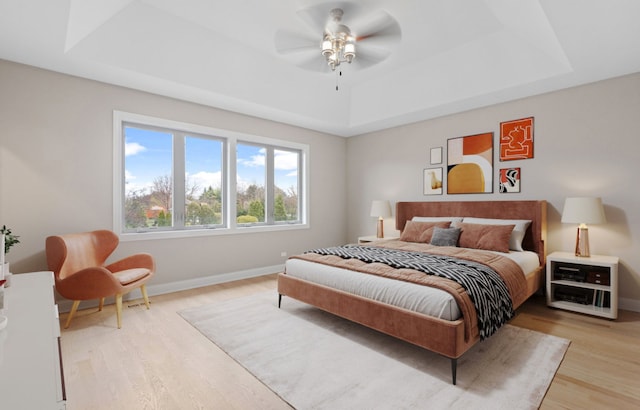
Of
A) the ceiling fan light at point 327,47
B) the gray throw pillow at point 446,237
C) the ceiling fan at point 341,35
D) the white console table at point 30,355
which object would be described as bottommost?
the white console table at point 30,355

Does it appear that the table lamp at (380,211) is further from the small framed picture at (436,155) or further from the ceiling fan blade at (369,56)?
the ceiling fan blade at (369,56)

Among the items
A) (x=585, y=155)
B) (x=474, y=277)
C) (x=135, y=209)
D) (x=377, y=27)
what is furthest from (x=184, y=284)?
(x=585, y=155)

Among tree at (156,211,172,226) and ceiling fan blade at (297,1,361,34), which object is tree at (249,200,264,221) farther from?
Result: ceiling fan blade at (297,1,361,34)

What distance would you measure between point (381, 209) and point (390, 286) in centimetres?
298

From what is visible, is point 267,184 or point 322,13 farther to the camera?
point 267,184

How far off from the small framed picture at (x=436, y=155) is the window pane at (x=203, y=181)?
3.29 m

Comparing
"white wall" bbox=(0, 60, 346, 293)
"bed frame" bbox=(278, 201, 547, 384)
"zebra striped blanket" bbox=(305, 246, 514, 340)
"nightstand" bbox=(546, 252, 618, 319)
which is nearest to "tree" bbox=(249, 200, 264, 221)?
"white wall" bbox=(0, 60, 346, 293)

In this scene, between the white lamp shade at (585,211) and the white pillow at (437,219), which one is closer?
the white lamp shade at (585,211)

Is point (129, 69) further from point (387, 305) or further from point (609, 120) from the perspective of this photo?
point (609, 120)

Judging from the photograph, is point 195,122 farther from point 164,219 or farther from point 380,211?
point 380,211

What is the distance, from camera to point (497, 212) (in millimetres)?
4141

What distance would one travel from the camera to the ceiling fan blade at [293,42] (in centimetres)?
257

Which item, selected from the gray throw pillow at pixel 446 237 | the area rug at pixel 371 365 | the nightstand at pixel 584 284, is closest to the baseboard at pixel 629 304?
the nightstand at pixel 584 284

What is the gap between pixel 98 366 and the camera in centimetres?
225
